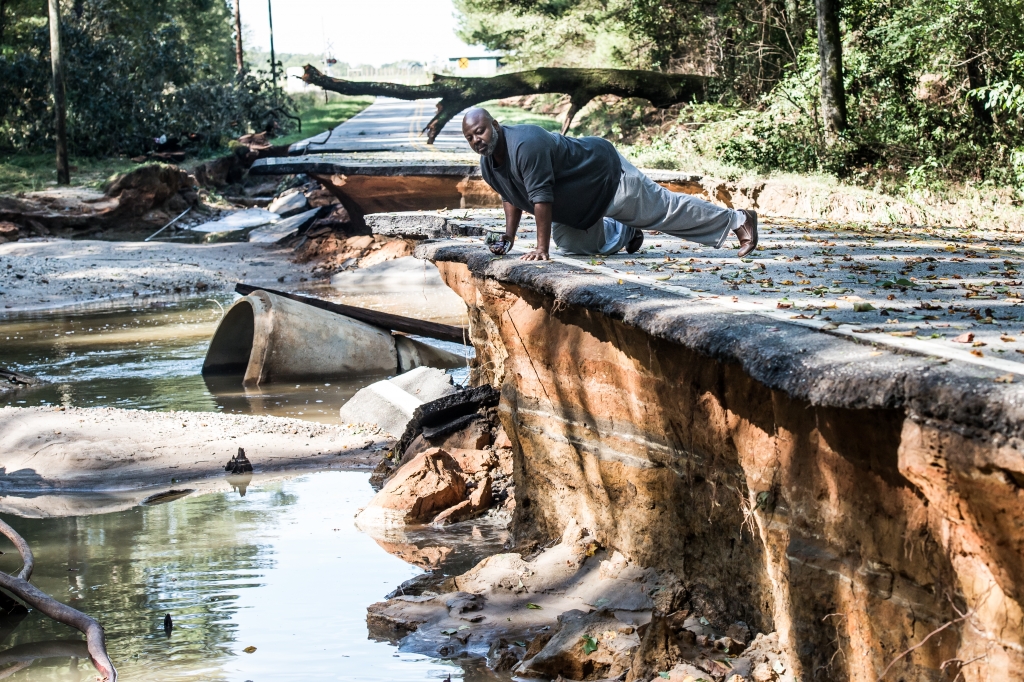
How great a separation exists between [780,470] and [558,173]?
2.98m

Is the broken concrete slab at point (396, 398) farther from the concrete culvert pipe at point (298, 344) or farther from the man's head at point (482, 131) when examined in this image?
the man's head at point (482, 131)

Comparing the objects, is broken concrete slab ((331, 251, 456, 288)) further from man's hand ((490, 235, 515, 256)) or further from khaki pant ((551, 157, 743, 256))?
man's hand ((490, 235, 515, 256))

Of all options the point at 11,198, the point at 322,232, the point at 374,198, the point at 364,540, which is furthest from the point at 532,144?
the point at 11,198

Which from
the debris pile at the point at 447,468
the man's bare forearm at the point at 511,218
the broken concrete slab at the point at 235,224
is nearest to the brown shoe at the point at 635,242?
the man's bare forearm at the point at 511,218

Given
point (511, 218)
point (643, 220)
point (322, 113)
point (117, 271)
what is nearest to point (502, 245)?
point (511, 218)

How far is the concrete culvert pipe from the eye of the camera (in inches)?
477

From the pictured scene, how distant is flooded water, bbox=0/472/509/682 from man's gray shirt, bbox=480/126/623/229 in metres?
2.19

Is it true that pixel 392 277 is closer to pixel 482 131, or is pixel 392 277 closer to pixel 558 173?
pixel 558 173

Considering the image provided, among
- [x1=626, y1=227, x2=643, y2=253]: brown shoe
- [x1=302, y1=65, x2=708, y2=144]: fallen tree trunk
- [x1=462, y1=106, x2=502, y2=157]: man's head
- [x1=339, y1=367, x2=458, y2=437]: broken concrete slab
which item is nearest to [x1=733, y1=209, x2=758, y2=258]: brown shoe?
[x1=626, y1=227, x2=643, y2=253]: brown shoe

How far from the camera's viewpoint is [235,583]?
6246 millimetres

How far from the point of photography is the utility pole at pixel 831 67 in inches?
624

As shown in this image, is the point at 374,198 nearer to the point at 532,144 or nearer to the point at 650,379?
the point at 532,144

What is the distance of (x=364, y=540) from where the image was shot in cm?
712

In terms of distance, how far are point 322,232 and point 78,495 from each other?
15.0 metres
